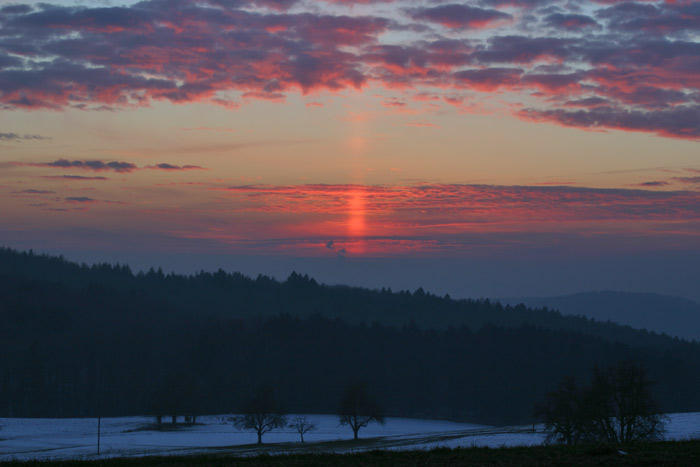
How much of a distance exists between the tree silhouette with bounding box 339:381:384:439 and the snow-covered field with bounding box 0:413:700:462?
2.34 metres

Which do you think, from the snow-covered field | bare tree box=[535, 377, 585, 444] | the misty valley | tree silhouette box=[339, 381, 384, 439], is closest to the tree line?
tree silhouette box=[339, 381, 384, 439]

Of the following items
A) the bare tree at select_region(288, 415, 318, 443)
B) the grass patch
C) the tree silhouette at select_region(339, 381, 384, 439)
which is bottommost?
the bare tree at select_region(288, 415, 318, 443)

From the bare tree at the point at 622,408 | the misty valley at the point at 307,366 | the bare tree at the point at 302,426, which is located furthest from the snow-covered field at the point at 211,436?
the misty valley at the point at 307,366

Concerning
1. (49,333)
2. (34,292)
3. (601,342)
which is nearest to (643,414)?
(601,342)

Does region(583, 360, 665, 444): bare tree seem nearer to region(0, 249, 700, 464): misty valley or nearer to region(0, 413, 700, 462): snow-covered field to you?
region(0, 413, 700, 462): snow-covered field

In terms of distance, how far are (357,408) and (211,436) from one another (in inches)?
752

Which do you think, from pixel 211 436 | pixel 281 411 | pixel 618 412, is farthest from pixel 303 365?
pixel 618 412

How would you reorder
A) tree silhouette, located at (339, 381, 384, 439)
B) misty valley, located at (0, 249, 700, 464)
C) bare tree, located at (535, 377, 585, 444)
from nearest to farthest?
bare tree, located at (535, 377, 585, 444)
tree silhouette, located at (339, 381, 384, 439)
misty valley, located at (0, 249, 700, 464)

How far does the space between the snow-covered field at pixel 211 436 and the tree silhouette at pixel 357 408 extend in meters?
2.34

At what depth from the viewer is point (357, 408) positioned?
9531 cm

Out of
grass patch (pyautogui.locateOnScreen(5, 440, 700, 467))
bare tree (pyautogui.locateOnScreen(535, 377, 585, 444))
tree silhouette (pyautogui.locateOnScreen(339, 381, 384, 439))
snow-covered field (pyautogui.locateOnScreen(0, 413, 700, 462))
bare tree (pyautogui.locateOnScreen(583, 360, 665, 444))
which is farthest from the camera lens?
tree silhouette (pyautogui.locateOnScreen(339, 381, 384, 439))

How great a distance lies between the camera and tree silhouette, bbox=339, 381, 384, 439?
94.8 m

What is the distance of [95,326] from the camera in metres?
168

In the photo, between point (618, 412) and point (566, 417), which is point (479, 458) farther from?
point (566, 417)
